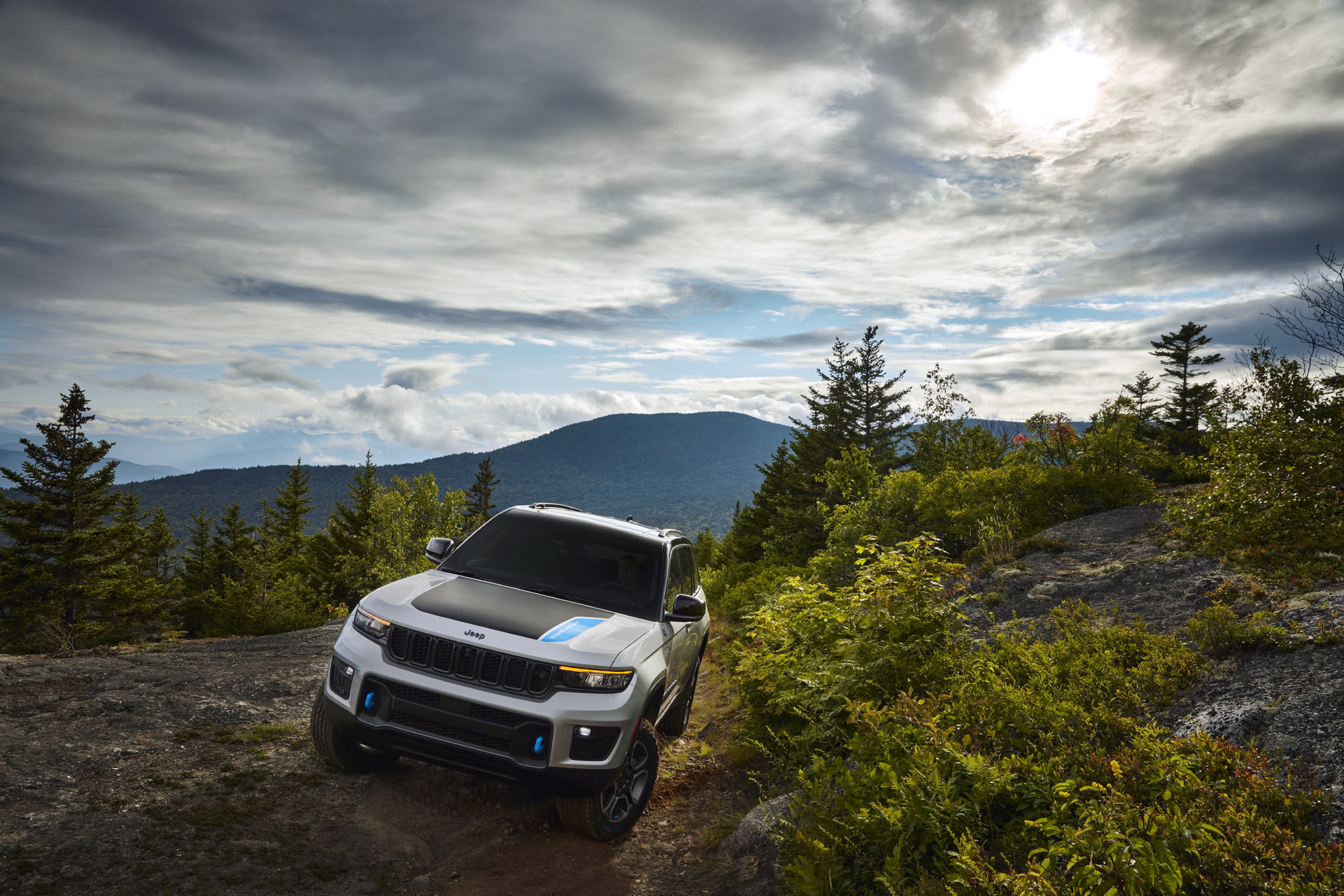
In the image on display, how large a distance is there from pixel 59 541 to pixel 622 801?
42.3 m

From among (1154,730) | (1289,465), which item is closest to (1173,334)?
(1289,465)

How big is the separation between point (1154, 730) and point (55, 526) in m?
47.2

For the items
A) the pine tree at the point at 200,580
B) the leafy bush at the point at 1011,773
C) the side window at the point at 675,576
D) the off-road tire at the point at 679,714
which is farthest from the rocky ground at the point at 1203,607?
the pine tree at the point at 200,580

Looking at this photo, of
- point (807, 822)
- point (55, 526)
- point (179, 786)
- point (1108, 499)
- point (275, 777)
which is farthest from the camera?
point (55, 526)

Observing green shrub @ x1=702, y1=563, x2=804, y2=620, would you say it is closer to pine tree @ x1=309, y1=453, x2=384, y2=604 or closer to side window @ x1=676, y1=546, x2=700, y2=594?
side window @ x1=676, y1=546, x2=700, y2=594

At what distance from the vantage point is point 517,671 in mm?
4398

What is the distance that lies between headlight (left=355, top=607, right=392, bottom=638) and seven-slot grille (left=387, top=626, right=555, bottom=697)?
8.8 inches

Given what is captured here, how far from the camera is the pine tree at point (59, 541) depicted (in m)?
33.5

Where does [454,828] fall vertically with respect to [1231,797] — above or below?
below

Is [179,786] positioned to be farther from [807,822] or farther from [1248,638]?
[1248,638]

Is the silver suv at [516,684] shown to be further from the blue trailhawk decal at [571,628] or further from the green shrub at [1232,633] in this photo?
the green shrub at [1232,633]

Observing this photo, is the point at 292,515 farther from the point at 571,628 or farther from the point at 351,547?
the point at 571,628

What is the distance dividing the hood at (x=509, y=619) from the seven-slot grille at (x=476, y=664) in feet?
0.19

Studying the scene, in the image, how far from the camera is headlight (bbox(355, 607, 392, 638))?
468 centimetres
